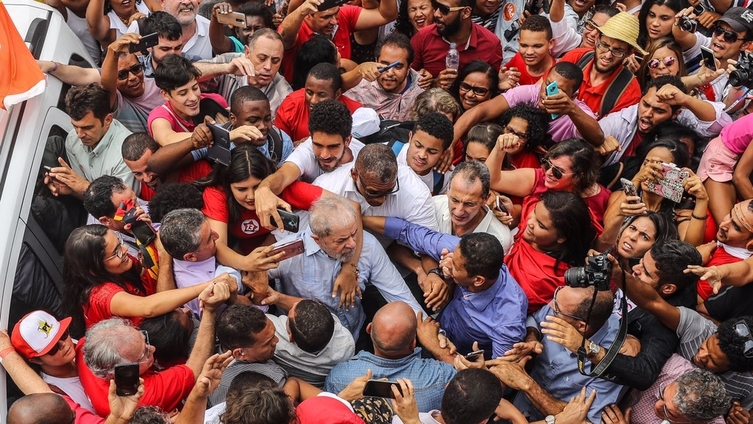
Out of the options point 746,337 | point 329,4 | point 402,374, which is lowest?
point 402,374

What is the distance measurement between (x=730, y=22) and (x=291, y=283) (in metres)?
4.35

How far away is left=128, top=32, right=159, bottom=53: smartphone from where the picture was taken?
4902mm

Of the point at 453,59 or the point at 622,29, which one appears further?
the point at 453,59

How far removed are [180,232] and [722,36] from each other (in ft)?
15.7

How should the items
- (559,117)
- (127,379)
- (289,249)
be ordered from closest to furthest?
(127,379) → (289,249) → (559,117)

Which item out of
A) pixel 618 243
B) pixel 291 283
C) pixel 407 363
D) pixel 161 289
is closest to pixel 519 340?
pixel 407 363

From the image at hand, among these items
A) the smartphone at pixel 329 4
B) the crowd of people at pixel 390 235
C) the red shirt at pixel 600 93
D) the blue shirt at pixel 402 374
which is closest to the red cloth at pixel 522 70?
the crowd of people at pixel 390 235

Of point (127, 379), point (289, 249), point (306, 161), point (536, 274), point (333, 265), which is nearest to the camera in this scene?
point (127, 379)

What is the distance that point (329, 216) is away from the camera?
13.6ft

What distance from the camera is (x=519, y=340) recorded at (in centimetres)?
418

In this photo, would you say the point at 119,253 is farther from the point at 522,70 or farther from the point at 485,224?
the point at 522,70

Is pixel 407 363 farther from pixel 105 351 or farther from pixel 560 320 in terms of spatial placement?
pixel 105 351

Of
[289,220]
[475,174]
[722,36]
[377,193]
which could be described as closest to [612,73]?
[722,36]

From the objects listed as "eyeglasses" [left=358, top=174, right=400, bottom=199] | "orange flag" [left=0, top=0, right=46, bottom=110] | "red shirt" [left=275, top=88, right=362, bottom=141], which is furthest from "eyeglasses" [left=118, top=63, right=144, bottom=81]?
"eyeglasses" [left=358, top=174, right=400, bottom=199]
